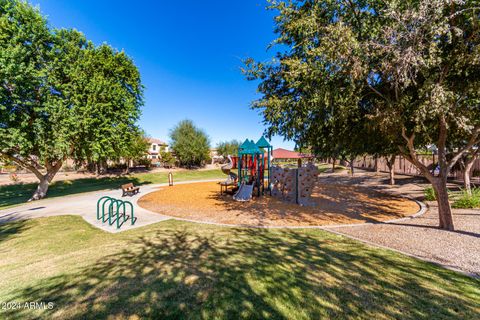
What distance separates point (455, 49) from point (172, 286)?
8686mm

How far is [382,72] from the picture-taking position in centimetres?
586

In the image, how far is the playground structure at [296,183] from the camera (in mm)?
10867

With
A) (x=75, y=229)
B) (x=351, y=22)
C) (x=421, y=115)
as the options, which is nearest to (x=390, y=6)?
(x=351, y=22)

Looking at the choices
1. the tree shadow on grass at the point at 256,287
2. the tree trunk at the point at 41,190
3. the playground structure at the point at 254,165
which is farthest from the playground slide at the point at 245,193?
the tree trunk at the point at 41,190

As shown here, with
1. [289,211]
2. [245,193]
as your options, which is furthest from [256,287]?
[245,193]

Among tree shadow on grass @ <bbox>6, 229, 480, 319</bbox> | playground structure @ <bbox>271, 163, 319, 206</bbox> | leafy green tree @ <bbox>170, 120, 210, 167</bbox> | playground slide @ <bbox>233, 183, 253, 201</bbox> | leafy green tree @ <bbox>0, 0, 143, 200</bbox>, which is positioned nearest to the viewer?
tree shadow on grass @ <bbox>6, 229, 480, 319</bbox>

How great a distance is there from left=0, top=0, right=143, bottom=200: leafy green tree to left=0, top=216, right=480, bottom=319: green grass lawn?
9.88 meters

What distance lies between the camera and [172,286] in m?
3.51

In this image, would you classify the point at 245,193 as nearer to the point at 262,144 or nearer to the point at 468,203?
the point at 262,144

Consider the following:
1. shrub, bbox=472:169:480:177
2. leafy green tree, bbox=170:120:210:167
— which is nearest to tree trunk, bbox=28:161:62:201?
leafy green tree, bbox=170:120:210:167

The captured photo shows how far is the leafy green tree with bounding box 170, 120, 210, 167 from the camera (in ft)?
126

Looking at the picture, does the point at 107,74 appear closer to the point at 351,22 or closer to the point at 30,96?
the point at 30,96

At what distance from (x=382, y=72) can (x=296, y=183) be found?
6515mm

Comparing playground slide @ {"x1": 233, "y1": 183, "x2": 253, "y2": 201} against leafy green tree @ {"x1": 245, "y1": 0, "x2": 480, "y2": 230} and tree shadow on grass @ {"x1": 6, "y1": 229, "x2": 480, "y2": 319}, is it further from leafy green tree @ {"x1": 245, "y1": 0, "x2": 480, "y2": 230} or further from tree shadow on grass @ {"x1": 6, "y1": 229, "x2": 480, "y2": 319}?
tree shadow on grass @ {"x1": 6, "y1": 229, "x2": 480, "y2": 319}
